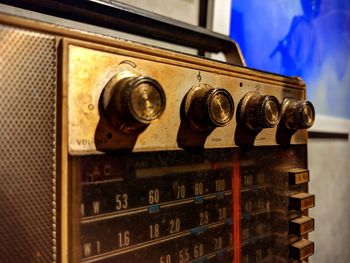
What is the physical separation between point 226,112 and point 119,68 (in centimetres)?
23

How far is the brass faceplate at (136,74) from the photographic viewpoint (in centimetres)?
47

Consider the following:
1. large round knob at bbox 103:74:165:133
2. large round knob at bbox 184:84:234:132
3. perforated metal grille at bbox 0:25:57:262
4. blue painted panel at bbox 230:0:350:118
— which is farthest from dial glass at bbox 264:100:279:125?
blue painted panel at bbox 230:0:350:118

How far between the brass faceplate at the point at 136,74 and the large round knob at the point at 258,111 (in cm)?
2

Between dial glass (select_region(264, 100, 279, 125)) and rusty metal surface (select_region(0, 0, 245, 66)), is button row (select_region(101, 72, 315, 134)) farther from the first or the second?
rusty metal surface (select_region(0, 0, 245, 66))

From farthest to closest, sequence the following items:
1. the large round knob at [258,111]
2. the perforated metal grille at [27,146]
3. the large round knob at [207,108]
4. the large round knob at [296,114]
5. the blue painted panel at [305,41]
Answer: the blue painted panel at [305,41] → the large round knob at [296,114] → the large round knob at [258,111] → the large round knob at [207,108] → the perforated metal grille at [27,146]

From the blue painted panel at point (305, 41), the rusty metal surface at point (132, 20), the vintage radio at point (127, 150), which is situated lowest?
the vintage radio at point (127, 150)

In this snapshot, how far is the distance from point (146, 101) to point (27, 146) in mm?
184

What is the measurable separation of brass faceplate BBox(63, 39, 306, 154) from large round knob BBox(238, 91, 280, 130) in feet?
0.07

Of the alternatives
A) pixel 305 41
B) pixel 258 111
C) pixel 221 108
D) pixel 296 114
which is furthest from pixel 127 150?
pixel 305 41

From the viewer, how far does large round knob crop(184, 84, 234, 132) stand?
1.92 ft

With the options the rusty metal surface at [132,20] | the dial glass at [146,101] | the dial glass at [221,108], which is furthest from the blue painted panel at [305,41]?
the dial glass at [146,101]

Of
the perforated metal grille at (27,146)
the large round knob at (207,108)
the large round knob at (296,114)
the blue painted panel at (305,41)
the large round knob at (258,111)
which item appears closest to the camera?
the perforated metal grille at (27,146)

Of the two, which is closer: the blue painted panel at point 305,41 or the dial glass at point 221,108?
the dial glass at point 221,108

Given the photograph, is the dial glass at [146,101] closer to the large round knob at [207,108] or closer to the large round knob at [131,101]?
the large round knob at [131,101]
